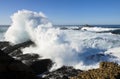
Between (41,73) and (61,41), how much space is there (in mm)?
10442

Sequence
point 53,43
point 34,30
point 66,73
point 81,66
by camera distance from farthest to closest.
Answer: point 34,30 < point 53,43 < point 81,66 < point 66,73

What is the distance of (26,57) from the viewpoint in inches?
985

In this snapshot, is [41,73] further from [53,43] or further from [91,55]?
[53,43]

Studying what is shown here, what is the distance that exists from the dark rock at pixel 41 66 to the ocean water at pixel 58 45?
1.54 ft

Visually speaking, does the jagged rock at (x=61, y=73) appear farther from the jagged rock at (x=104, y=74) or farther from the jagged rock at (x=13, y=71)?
the jagged rock at (x=13, y=71)

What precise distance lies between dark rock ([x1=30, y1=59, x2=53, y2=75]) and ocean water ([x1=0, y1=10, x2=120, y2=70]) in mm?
470

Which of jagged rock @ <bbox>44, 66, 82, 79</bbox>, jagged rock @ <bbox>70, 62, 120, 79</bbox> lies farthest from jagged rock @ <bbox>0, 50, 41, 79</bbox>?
jagged rock @ <bbox>44, 66, 82, 79</bbox>

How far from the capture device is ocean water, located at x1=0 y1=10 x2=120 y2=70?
24.5 m

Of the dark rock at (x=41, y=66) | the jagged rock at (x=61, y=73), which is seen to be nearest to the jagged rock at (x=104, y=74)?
the jagged rock at (x=61, y=73)

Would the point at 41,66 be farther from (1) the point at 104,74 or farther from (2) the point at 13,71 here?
(2) the point at 13,71

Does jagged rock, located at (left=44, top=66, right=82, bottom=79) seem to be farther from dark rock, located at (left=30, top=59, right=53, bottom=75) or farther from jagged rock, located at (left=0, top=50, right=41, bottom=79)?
jagged rock, located at (left=0, top=50, right=41, bottom=79)

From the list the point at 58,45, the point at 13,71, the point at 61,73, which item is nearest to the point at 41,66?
the point at 61,73

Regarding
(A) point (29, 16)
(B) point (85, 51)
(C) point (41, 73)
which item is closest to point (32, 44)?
(B) point (85, 51)

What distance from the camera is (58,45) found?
29.2 meters
